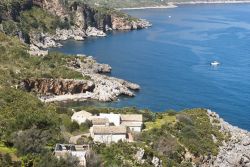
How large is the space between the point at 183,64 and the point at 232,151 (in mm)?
68871

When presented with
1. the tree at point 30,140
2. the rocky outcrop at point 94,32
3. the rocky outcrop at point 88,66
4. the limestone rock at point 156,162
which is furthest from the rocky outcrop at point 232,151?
the rocky outcrop at point 94,32

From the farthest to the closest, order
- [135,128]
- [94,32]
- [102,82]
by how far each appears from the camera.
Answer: [94,32], [102,82], [135,128]

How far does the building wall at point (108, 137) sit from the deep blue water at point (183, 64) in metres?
36.2

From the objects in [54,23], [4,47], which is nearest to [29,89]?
[4,47]

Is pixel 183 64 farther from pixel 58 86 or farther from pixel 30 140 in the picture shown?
pixel 30 140

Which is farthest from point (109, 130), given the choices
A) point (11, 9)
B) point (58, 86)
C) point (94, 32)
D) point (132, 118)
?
point (94, 32)

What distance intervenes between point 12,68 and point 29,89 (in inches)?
179

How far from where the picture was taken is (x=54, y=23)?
17100cm

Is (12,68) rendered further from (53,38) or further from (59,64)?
(53,38)

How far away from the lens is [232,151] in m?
54.3

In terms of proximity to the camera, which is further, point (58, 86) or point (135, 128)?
point (58, 86)

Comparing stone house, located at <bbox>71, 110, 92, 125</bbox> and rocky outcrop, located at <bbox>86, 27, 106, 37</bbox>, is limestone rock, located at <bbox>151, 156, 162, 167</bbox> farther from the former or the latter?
rocky outcrop, located at <bbox>86, 27, 106, 37</bbox>

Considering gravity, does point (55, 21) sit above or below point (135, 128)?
below

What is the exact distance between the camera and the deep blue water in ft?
297
